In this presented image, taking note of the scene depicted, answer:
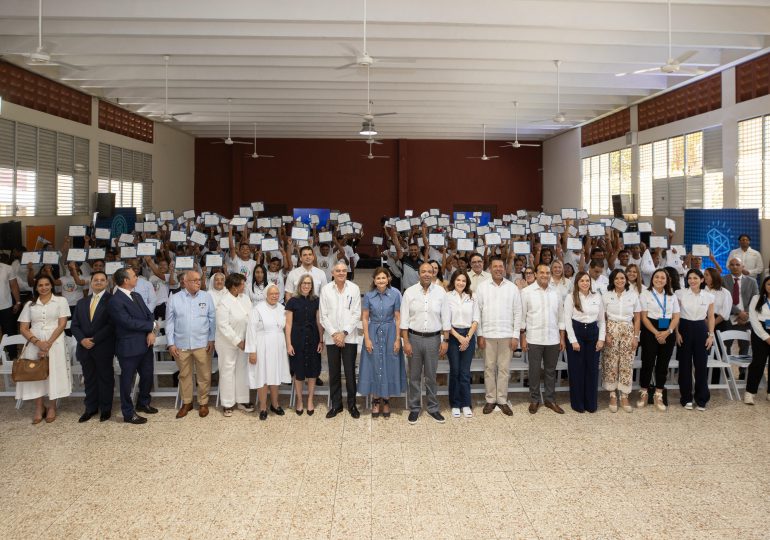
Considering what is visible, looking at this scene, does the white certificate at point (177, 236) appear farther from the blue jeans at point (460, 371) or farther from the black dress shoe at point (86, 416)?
the blue jeans at point (460, 371)

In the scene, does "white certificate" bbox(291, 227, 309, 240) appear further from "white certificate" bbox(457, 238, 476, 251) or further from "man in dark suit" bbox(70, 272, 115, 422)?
"man in dark suit" bbox(70, 272, 115, 422)

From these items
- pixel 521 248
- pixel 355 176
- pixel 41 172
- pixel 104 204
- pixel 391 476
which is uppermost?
pixel 355 176

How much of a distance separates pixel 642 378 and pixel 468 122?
46.6ft

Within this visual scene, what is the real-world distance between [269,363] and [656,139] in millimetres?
13260

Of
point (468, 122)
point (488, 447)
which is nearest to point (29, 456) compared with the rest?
point (488, 447)

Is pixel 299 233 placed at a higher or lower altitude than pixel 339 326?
higher

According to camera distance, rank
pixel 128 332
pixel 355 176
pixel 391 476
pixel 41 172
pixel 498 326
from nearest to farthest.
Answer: pixel 391 476
pixel 128 332
pixel 498 326
pixel 41 172
pixel 355 176

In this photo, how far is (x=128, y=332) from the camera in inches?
227

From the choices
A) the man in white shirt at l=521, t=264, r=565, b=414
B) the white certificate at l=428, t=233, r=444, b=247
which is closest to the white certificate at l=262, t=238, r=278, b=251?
the white certificate at l=428, t=233, r=444, b=247

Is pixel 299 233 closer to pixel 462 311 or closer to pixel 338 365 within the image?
pixel 338 365

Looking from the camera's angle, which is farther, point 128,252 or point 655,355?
point 128,252

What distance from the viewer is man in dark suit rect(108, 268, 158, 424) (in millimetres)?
5707

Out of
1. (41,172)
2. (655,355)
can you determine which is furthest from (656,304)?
(41,172)

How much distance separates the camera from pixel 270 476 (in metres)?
4.50
